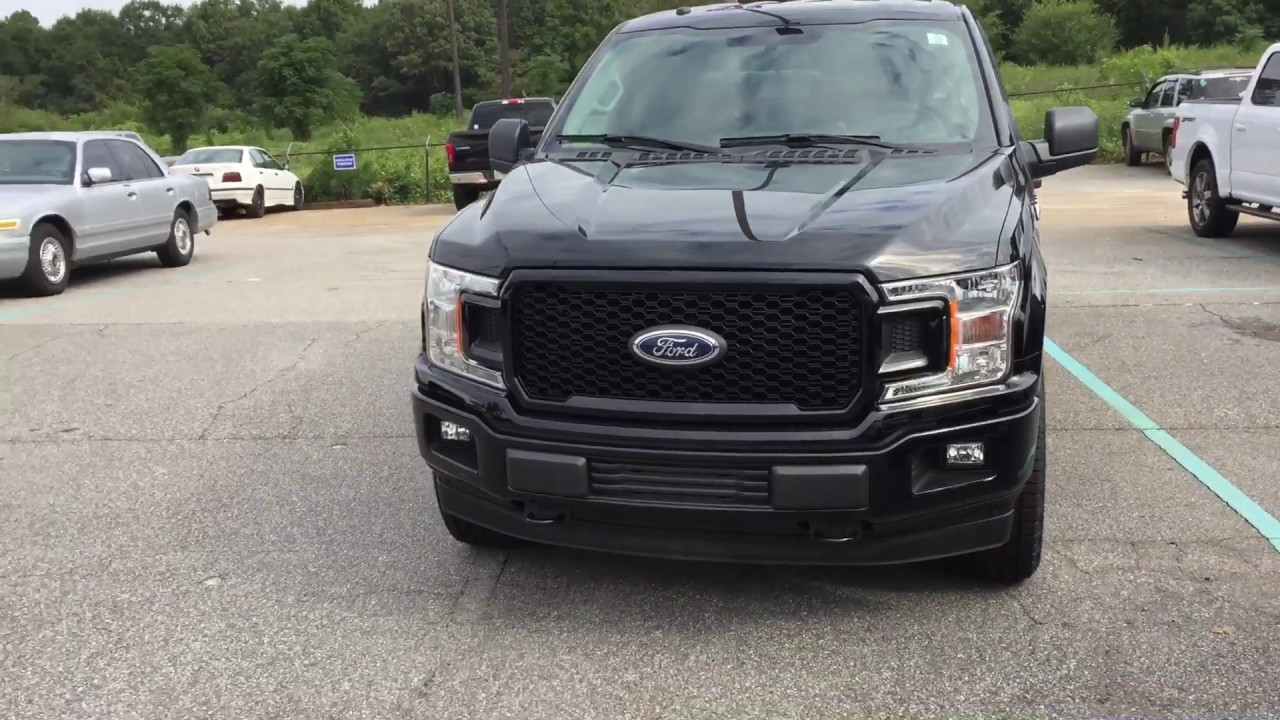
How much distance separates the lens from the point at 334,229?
62.3 feet

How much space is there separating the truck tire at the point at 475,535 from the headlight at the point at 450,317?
2.31 feet

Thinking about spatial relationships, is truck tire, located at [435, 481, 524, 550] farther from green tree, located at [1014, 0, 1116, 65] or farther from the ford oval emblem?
green tree, located at [1014, 0, 1116, 65]

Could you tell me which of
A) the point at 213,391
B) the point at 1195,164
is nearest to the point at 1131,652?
the point at 213,391

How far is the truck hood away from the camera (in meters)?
3.22

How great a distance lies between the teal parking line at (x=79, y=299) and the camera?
33.2 ft

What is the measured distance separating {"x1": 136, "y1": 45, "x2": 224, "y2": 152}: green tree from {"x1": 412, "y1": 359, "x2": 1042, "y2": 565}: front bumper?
36660 millimetres

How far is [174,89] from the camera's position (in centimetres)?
3662

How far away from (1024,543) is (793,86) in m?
1.92

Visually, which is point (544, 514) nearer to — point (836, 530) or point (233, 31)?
point (836, 530)

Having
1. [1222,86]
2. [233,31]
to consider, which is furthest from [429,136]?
[233,31]

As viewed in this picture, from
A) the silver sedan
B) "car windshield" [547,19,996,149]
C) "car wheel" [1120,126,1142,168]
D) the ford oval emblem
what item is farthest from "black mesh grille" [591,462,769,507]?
"car wheel" [1120,126,1142,168]

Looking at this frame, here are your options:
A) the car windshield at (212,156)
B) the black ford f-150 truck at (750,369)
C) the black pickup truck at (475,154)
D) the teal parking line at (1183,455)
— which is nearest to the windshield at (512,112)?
the black pickup truck at (475,154)

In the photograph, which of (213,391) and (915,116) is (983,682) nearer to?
(915,116)

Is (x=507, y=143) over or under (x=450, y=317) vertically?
over
